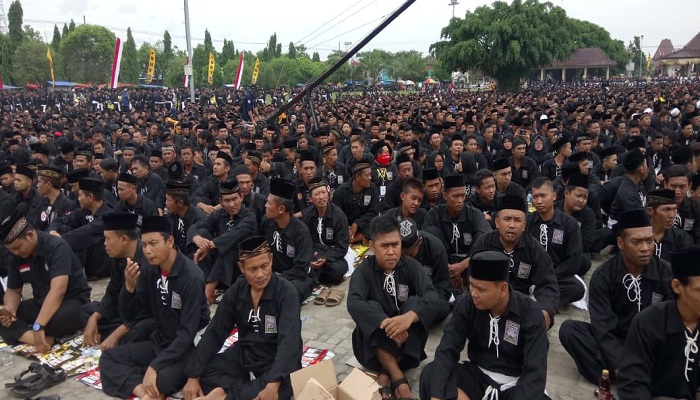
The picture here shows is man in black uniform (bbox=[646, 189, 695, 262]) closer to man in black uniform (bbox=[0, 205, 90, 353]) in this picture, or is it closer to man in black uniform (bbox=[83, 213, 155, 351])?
man in black uniform (bbox=[83, 213, 155, 351])

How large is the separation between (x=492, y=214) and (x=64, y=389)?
507 cm

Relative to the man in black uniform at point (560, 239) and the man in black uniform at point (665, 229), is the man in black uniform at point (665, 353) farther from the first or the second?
the man in black uniform at point (560, 239)

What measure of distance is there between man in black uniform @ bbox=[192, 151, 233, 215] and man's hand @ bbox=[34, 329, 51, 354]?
3.16 m

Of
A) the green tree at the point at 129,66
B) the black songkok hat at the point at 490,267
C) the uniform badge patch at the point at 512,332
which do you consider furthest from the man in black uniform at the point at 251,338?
the green tree at the point at 129,66

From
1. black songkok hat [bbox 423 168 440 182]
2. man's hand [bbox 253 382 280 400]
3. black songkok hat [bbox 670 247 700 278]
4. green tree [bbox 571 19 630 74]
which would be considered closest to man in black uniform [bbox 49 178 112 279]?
man's hand [bbox 253 382 280 400]

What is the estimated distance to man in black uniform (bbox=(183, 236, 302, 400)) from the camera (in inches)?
150

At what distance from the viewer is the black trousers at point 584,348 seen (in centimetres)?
412

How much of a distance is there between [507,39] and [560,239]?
103 feet

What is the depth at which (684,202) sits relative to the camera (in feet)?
19.9

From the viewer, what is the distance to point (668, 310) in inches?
127

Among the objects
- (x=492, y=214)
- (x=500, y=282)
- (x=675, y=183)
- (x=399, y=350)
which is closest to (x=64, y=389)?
(x=399, y=350)

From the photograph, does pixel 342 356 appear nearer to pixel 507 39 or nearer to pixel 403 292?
pixel 403 292

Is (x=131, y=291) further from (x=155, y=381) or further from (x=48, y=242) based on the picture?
(x=48, y=242)

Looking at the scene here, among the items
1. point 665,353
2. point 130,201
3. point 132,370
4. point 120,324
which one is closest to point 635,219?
point 665,353
